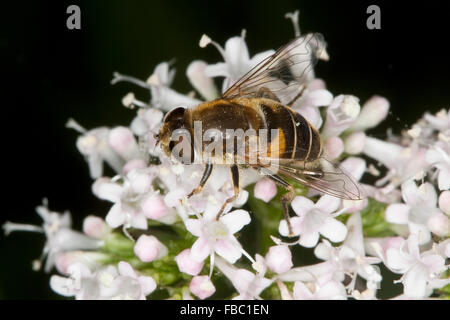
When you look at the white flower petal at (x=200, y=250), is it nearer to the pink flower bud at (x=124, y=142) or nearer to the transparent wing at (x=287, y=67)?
the transparent wing at (x=287, y=67)

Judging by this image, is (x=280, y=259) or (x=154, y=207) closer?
(x=280, y=259)

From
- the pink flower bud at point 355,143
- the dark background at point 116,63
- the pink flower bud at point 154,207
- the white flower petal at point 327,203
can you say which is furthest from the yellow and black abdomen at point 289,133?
the dark background at point 116,63

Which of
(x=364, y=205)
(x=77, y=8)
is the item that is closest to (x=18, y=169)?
(x=77, y=8)

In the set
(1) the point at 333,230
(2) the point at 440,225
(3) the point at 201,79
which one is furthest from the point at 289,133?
(3) the point at 201,79

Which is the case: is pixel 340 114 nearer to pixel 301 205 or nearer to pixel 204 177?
pixel 301 205

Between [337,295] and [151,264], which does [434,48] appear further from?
[151,264]

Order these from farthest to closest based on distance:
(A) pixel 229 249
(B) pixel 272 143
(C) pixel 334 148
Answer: (C) pixel 334 148 → (A) pixel 229 249 → (B) pixel 272 143
